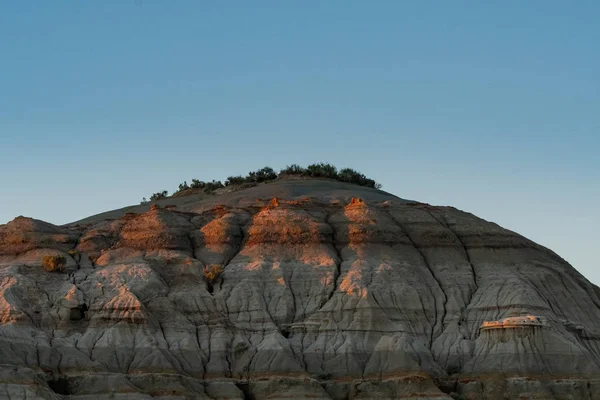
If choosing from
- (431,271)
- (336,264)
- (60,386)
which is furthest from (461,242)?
(60,386)

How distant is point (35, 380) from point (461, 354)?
2701 centimetres

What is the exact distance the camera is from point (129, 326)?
86.0 m

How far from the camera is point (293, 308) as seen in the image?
90.6 meters

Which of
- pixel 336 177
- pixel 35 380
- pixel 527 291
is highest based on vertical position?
pixel 336 177

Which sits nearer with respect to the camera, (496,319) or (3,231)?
(496,319)

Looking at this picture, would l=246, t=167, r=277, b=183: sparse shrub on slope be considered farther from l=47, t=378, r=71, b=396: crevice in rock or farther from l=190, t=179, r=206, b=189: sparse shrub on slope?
l=47, t=378, r=71, b=396: crevice in rock

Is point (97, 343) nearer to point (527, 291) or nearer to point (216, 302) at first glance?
point (216, 302)

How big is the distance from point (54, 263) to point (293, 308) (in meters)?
16.2

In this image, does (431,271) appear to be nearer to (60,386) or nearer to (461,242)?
(461,242)

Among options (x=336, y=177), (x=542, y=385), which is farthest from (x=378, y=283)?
(x=336, y=177)

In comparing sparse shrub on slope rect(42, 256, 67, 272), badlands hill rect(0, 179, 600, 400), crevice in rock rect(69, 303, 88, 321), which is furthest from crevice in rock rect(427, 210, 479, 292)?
sparse shrub on slope rect(42, 256, 67, 272)

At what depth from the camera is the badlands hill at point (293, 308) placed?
8331 cm

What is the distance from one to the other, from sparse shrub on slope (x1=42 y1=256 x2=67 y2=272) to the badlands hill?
0.41 meters

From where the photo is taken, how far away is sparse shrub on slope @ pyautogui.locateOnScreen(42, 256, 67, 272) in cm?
9200
